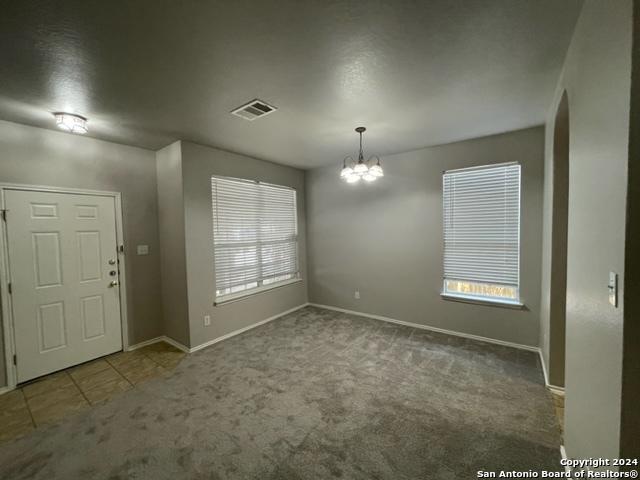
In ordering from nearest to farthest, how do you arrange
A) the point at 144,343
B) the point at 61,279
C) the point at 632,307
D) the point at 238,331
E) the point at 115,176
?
the point at 632,307, the point at 61,279, the point at 115,176, the point at 144,343, the point at 238,331

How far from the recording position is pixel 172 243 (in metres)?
3.58

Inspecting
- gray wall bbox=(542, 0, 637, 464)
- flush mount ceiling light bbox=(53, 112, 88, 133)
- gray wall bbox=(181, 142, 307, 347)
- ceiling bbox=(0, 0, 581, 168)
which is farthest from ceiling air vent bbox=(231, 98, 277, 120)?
gray wall bbox=(542, 0, 637, 464)

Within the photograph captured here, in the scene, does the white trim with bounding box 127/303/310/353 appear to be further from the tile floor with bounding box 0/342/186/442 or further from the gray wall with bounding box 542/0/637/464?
the gray wall with bounding box 542/0/637/464

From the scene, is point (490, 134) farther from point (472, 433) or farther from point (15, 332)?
point (15, 332)

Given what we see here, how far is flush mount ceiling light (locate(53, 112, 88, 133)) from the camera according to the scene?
2.51 metres

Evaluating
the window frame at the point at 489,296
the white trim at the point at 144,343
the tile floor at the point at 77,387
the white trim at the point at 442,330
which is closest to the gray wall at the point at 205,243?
the tile floor at the point at 77,387

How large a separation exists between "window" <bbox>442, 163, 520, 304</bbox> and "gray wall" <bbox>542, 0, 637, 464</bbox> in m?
1.85

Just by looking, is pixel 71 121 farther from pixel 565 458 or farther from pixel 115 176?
pixel 565 458

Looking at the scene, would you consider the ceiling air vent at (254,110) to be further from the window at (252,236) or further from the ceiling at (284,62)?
the window at (252,236)

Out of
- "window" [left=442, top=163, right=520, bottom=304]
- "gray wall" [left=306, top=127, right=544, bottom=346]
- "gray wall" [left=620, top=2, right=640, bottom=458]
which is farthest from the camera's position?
"window" [left=442, top=163, right=520, bottom=304]

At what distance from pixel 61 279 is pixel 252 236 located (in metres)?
2.33

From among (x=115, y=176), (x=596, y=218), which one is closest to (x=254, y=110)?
(x=115, y=176)

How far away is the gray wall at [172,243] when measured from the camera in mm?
3410

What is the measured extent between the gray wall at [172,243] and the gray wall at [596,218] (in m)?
3.72
